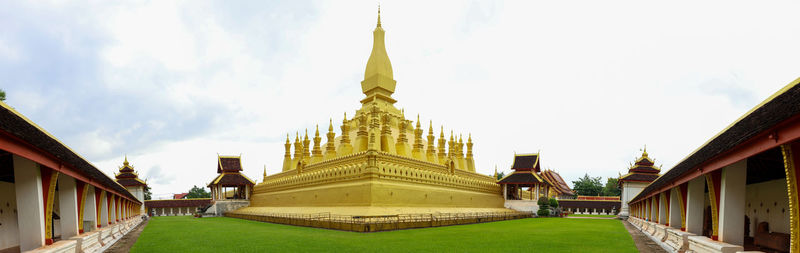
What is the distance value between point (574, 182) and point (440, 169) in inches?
1615

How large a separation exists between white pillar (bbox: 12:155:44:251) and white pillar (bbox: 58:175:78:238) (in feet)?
10.1

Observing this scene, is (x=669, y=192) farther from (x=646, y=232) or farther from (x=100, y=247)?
(x=100, y=247)

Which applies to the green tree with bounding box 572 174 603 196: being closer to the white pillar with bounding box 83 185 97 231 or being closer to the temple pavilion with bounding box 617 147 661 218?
the temple pavilion with bounding box 617 147 661 218

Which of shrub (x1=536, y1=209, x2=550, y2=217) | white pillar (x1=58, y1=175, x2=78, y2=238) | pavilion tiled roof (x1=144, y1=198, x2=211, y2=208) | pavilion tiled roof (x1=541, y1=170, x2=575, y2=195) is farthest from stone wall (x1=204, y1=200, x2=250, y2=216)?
pavilion tiled roof (x1=541, y1=170, x2=575, y2=195)

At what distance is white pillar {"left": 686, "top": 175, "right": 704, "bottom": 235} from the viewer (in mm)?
11680

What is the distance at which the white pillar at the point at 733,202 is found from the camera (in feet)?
28.4

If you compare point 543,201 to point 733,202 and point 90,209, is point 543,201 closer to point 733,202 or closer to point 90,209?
point 733,202

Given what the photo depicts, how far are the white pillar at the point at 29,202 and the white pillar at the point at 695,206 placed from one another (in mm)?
15205

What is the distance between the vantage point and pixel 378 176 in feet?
84.5

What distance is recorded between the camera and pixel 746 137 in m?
6.64

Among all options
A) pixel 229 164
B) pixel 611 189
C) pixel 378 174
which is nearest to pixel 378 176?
pixel 378 174

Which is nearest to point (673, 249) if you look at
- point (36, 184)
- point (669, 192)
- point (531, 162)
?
point (669, 192)

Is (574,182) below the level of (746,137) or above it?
below

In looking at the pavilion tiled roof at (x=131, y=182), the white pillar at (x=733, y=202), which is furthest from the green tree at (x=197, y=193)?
the white pillar at (x=733, y=202)
